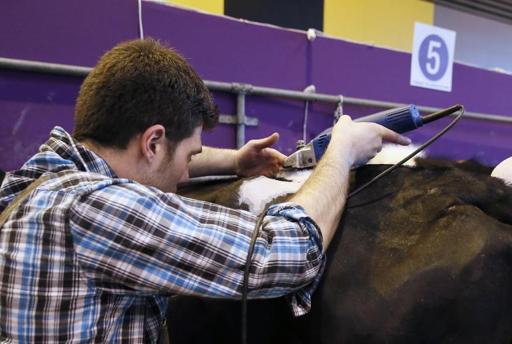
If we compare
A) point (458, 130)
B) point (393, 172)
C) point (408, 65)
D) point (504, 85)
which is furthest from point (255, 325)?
point (504, 85)

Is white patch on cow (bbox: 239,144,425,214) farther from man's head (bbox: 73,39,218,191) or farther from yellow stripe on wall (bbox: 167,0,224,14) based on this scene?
yellow stripe on wall (bbox: 167,0,224,14)

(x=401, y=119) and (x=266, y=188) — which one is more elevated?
(x=401, y=119)

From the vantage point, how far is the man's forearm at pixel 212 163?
1114mm

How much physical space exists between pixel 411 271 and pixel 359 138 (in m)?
0.23

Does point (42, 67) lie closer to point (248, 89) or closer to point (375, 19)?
point (248, 89)

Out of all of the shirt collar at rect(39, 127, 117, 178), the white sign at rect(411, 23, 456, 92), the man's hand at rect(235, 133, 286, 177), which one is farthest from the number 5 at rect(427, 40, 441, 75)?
the shirt collar at rect(39, 127, 117, 178)

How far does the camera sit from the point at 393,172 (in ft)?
2.61

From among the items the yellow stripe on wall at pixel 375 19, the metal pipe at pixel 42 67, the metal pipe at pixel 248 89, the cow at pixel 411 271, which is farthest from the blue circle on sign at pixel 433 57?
the yellow stripe on wall at pixel 375 19

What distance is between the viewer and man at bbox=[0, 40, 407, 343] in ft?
1.76

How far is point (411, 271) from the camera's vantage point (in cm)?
61

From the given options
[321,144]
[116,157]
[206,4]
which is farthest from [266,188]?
[206,4]

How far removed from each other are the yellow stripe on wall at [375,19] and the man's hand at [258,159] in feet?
10.1

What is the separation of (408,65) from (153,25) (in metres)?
1.12

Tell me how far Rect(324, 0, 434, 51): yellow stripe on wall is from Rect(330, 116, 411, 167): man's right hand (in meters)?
3.35
